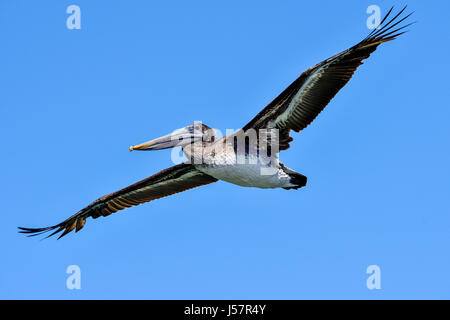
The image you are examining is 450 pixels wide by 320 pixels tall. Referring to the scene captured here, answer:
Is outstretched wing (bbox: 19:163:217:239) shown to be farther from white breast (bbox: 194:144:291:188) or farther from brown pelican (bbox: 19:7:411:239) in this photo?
white breast (bbox: 194:144:291:188)

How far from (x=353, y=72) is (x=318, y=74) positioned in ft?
1.94

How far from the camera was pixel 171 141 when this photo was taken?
524 inches

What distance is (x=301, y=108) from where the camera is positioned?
12.0 meters

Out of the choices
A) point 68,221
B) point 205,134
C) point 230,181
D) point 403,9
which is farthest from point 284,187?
point 68,221

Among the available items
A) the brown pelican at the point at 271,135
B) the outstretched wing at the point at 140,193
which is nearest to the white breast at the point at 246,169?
the brown pelican at the point at 271,135

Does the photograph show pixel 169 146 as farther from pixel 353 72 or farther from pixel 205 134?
pixel 353 72

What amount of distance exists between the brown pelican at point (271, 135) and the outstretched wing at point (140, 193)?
0.28m

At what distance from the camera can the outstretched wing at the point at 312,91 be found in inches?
440

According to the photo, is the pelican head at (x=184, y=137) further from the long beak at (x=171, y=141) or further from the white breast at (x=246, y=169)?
the white breast at (x=246, y=169)

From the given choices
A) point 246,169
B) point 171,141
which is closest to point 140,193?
point 171,141

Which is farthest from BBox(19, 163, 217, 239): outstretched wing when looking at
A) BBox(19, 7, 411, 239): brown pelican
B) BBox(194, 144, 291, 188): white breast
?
BBox(194, 144, 291, 188): white breast
